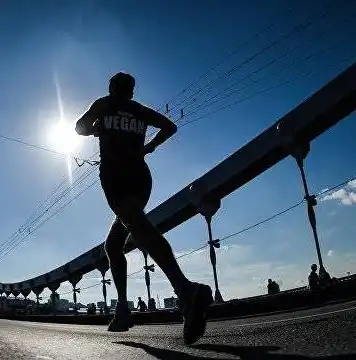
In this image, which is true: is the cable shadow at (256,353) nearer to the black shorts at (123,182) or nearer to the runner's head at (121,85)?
the black shorts at (123,182)

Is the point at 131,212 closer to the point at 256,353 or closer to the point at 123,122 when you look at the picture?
the point at 123,122

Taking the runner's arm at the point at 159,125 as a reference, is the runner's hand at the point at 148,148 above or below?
below

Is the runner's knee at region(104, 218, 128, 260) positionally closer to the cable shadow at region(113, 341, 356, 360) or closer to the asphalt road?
the asphalt road

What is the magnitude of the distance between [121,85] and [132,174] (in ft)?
1.62

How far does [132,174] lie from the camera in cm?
184

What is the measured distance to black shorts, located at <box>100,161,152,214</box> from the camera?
1.82 meters

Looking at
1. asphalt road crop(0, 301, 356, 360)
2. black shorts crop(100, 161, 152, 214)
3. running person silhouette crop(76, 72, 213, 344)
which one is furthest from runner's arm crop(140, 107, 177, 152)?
asphalt road crop(0, 301, 356, 360)

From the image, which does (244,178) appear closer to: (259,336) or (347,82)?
(347,82)

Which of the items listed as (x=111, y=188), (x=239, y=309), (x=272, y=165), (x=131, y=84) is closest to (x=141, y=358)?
(x=111, y=188)

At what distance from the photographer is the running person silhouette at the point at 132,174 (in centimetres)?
155

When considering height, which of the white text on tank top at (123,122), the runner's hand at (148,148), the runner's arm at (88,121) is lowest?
the runner's hand at (148,148)

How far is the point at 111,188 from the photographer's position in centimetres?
183

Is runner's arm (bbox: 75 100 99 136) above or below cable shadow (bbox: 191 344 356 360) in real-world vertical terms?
above

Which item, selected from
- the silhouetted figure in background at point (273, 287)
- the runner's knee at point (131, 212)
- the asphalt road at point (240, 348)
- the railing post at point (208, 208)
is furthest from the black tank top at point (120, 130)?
the railing post at point (208, 208)
